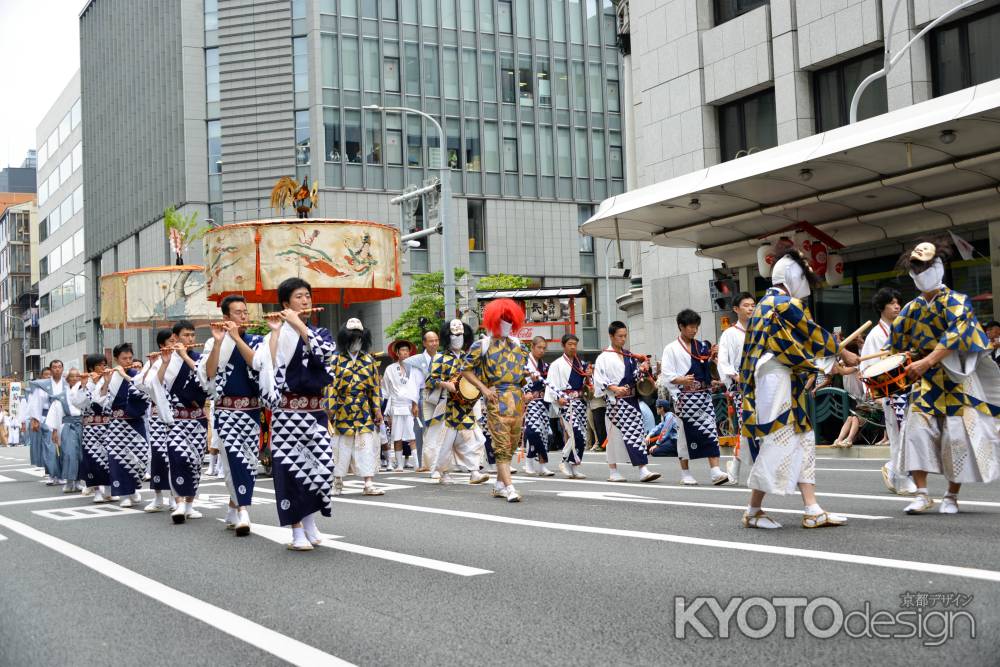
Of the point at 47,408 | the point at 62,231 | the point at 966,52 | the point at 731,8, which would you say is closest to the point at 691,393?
A: the point at 47,408

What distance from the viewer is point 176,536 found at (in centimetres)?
980

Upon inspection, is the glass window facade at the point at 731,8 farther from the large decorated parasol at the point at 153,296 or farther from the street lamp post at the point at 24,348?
the street lamp post at the point at 24,348

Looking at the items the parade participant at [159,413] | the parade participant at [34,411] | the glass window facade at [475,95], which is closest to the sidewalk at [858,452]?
the parade participant at [159,413]

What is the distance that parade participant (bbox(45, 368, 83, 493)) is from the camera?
52.2 feet

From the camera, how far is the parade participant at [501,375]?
11.8 m

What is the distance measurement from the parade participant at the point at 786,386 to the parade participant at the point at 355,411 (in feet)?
21.0

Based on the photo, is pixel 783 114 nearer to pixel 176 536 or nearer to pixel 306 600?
pixel 176 536

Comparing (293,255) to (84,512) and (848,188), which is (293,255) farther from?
(84,512)

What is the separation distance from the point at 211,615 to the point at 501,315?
6.12 metres

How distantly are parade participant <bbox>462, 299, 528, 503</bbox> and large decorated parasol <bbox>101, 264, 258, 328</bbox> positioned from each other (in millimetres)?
26834

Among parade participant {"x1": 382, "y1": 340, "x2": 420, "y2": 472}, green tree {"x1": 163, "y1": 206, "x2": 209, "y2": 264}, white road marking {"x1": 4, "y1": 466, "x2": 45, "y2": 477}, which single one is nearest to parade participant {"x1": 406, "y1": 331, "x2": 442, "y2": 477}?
parade participant {"x1": 382, "y1": 340, "x2": 420, "y2": 472}

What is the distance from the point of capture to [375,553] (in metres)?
8.14

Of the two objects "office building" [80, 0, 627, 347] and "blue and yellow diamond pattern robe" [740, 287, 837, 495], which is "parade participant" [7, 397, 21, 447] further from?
"blue and yellow diamond pattern robe" [740, 287, 837, 495]

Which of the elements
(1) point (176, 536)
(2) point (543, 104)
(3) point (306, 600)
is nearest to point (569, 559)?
(3) point (306, 600)
